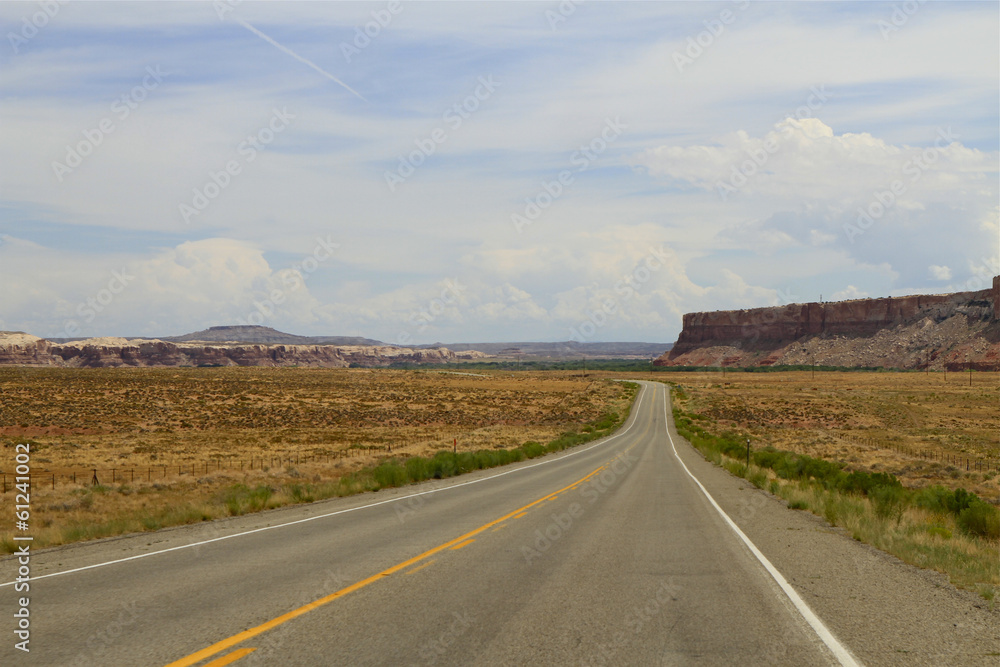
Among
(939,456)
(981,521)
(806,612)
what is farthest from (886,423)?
(806,612)

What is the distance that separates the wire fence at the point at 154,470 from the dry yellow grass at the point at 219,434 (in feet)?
0.40

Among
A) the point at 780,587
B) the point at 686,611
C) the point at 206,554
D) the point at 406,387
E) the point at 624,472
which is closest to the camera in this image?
the point at 686,611

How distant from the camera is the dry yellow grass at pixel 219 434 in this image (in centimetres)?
2117

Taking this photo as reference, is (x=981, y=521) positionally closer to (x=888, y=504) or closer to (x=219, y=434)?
(x=888, y=504)

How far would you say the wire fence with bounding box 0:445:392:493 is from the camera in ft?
94.3

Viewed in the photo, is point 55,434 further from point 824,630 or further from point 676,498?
point 824,630

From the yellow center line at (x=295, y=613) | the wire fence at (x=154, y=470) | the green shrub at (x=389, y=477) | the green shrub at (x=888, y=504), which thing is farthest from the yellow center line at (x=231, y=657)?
the wire fence at (x=154, y=470)

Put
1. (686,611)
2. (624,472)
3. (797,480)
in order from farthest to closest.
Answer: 1. (624,472)
2. (797,480)
3. (686,611)

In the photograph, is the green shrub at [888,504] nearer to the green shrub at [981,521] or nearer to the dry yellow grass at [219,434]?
the green shrub at [981,521]

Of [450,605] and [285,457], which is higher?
[450,605]

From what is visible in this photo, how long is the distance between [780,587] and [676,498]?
1051 centimetres

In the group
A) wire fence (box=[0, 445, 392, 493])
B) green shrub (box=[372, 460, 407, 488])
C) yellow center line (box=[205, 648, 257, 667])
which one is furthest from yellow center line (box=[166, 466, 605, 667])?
wire fence (box=[0, 445, 392, 493])

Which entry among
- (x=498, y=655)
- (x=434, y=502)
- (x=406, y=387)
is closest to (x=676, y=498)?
(x=434, y=502)

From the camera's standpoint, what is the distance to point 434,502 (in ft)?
59.6
